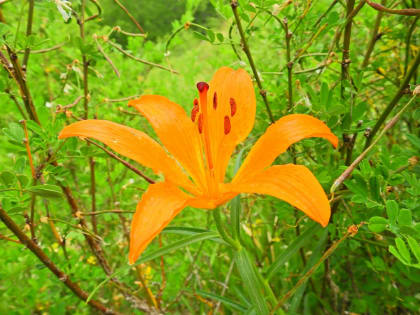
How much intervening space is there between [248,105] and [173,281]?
0.88 meters

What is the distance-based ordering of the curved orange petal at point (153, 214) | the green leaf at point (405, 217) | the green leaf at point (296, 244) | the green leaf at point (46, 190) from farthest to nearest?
the green leaf at point (296, 244), the green leaf at point (46, 190), the green leaf at point (405, 217), the curved orange petal at point (153, 214)

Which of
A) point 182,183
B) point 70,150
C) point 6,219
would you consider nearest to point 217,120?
point 182,183

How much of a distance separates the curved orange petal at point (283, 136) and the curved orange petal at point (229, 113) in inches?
3.6

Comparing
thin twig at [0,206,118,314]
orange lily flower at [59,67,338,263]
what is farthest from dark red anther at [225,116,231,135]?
thin twig at [0,206,118,314]

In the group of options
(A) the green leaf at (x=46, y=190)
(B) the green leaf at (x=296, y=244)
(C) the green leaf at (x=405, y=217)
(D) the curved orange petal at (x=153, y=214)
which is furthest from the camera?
(B) the green leaf at (x=296, y=244)

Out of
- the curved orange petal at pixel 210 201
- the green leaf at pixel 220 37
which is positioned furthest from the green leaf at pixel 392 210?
the green leaf at pixel 220 37

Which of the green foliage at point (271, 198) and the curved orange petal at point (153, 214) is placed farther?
the green foliage at point (271, 198)

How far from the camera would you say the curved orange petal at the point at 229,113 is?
0.80 meters

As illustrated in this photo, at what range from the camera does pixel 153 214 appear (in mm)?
532

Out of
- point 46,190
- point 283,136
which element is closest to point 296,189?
point 283,136

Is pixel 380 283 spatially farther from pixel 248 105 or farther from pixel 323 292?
pixel 248 105

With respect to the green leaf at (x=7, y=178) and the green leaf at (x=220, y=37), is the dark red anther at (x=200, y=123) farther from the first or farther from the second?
the green leaf at (x=7, y=178)

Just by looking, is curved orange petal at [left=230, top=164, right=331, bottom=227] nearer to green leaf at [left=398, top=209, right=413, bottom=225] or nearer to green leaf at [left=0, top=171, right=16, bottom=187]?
green leaf at [left=398, top=209, right=413, bottom=225]

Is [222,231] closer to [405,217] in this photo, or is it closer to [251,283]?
[251,283]
